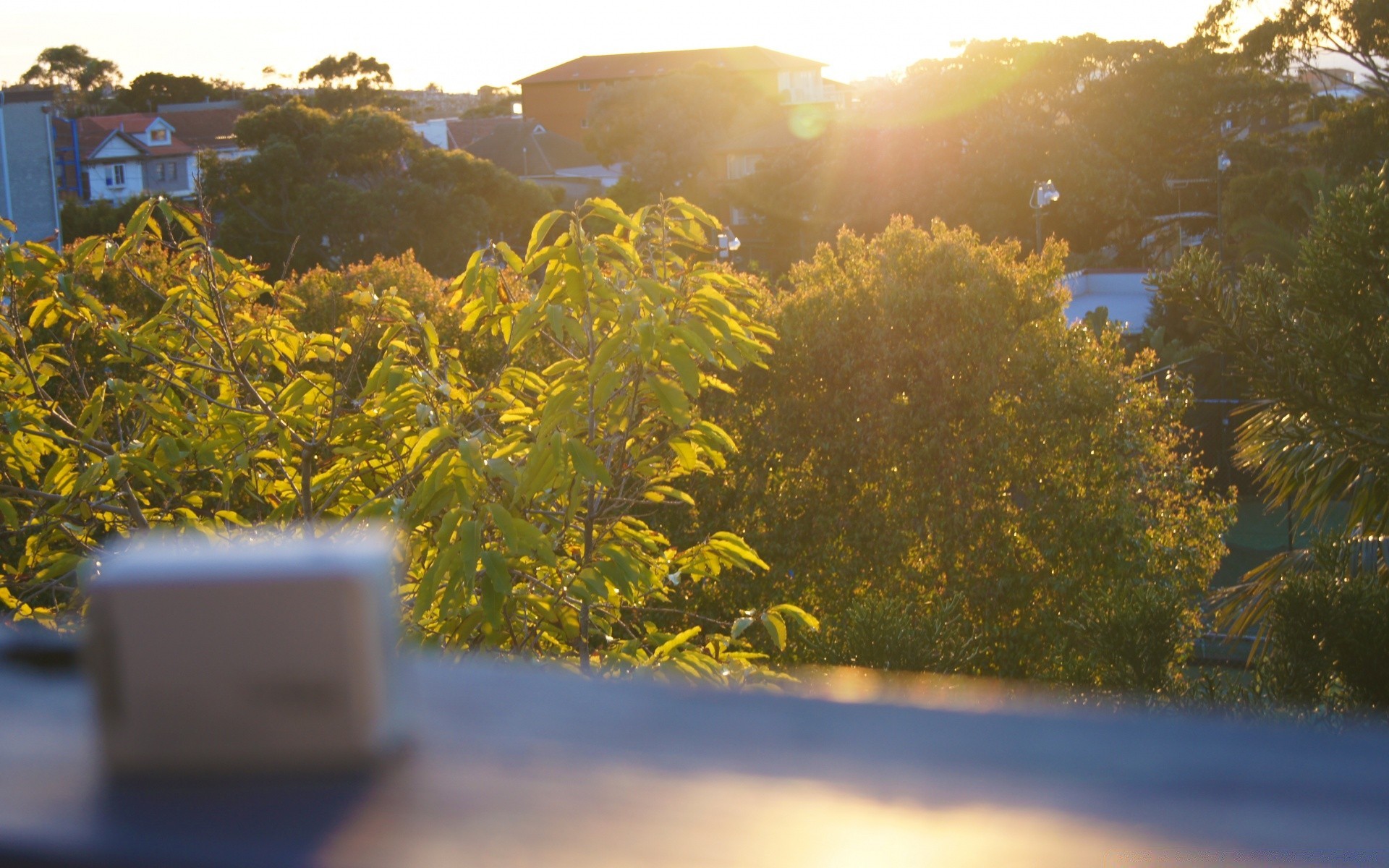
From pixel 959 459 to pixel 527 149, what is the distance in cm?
6444

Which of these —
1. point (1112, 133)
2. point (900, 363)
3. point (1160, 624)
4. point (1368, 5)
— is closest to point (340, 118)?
point (1112, 133)

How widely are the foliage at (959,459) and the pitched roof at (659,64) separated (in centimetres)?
7895

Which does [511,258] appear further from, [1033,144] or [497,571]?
[1033,144]

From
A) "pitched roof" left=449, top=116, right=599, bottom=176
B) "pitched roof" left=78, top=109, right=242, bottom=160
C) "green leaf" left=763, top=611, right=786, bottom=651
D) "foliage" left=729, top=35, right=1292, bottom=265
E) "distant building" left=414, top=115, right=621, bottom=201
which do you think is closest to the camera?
"green leaf" left=763, top=611, right=786, bottom=651

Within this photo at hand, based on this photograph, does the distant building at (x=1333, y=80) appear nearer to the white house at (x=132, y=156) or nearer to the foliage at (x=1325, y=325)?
the foliage at (x=1325, y=325)

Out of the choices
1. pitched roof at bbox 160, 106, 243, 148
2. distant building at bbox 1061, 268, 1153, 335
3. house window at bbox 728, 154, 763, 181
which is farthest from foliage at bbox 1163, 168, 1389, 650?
pitched roof at bbox 160, 106, 243, 148

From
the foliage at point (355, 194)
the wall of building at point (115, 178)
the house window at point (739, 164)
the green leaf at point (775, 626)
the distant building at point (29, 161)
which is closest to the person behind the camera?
the green leaf at point (775, 626)

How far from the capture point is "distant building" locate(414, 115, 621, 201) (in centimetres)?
6406

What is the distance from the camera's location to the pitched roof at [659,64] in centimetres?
8550

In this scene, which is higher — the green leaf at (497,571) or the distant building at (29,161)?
the distant building at (29,161)

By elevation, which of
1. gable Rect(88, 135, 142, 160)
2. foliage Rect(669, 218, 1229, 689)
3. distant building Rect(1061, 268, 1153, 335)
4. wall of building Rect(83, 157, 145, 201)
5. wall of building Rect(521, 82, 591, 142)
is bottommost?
distant building Rect(1061, 268, 1153, 335)

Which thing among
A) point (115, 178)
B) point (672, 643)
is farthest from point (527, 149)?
point (672, 643)

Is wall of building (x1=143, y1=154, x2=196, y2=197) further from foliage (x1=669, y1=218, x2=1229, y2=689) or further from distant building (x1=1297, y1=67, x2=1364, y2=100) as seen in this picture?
foliage (x1=669, y1=218, x2=1229, y2=689)

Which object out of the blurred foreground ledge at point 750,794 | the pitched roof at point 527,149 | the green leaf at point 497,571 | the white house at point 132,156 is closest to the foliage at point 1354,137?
the green leaf at point 497,571
